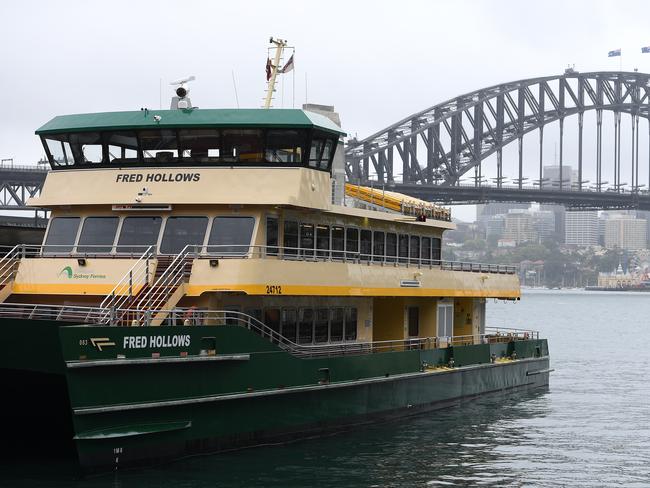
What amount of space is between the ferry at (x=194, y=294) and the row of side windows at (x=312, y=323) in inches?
1.7

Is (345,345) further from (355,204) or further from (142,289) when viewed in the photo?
(142,289)

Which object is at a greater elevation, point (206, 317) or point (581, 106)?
point (581, 106)

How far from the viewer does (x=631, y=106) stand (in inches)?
6914

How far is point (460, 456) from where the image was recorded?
24406 millimetres

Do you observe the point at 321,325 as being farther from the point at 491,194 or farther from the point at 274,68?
the point at 491,194

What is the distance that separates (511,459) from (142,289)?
28.0 ft

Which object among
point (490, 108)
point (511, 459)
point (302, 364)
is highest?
point (490, 108)

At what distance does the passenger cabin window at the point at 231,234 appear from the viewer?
23.5 m

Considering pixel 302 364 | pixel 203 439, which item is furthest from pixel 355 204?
pixel 203 439

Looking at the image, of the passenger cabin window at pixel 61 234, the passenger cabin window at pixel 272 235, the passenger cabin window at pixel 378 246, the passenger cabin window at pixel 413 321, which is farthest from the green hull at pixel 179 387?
the passenger cabin window at pixel 413 321

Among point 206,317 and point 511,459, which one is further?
point 511,459

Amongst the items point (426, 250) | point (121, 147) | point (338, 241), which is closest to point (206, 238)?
point (121, 147)

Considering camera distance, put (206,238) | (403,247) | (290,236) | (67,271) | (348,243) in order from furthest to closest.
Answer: (403,247), (348,243), (290,236), (206,238), (67,271)

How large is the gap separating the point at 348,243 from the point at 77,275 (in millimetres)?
6870
